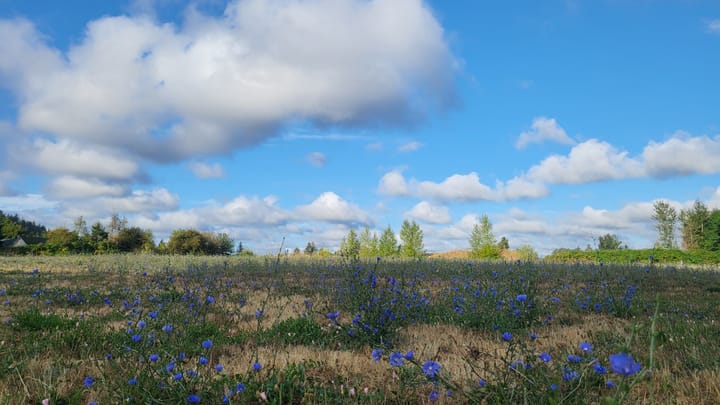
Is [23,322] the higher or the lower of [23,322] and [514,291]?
the lower

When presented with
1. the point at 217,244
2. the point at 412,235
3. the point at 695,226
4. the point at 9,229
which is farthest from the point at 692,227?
the point at 9,229

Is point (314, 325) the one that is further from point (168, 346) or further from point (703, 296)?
point (703, 296)

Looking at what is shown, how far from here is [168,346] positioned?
156 inches

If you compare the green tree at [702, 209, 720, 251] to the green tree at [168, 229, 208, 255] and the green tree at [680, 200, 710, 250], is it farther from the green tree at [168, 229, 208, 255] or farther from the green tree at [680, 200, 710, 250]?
the green tree at [168, 229, 208, 255]

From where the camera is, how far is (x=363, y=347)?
15.2 ft

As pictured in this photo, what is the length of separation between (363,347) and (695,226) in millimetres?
61716

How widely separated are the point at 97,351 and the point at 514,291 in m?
5.00

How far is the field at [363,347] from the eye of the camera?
2.89 metres

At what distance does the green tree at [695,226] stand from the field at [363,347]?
52.7 m

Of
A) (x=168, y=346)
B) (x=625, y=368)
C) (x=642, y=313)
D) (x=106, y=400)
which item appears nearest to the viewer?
(x=625, y=368)

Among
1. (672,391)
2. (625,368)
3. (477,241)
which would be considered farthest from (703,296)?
(477,241)

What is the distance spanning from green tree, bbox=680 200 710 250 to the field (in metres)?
52.7

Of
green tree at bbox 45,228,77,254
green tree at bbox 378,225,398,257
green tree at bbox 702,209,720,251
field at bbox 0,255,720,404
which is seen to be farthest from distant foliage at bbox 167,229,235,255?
green tree at bbox 702,209,720,251

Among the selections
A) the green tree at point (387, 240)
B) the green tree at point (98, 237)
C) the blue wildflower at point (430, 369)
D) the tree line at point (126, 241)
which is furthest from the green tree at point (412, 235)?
the blue wildflower at point (430, 369)
